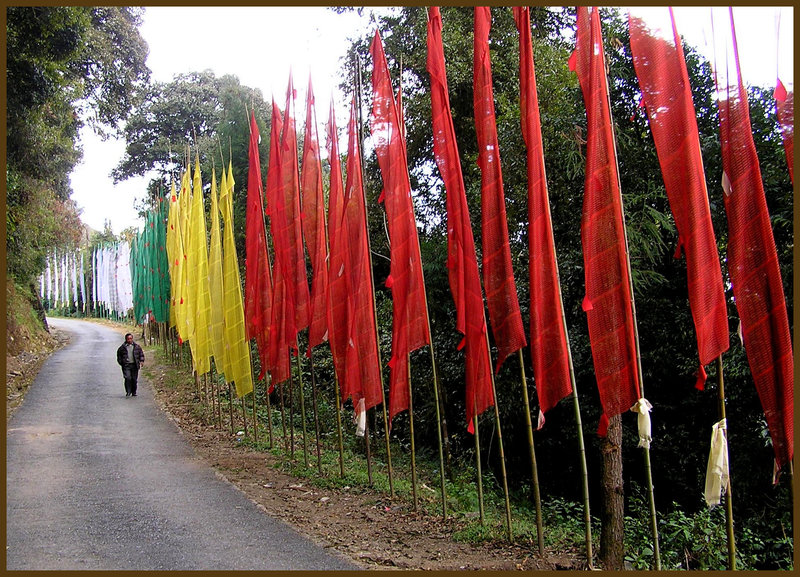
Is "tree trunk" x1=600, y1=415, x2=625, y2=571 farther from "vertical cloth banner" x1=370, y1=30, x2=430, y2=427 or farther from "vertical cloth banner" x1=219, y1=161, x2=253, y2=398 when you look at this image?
"vertical cloth banner" x1=219, y1=161, x2=253, y2=398

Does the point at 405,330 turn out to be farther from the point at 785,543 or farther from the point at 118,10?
the point at 118,10

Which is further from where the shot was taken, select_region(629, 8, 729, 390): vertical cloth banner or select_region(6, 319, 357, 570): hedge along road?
select_region(6, 319, 357, 570): hedge along road

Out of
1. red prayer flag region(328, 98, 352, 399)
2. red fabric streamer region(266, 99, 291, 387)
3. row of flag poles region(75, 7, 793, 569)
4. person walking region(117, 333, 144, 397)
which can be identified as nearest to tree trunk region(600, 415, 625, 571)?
row of flag poles region(75, 7, 793, 569)

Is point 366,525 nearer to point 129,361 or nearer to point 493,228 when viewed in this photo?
point 493,228

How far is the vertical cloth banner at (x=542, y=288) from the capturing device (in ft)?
17.7

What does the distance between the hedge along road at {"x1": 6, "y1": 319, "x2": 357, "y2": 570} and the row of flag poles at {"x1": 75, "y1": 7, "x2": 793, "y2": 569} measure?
4.94 feet

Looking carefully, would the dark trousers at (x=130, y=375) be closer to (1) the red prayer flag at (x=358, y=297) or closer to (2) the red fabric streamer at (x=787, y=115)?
(1) the red prayer flag at (x=358, y=297)

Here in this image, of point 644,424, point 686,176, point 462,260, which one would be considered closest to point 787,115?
point 686,176

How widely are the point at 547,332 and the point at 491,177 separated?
1.45 meters

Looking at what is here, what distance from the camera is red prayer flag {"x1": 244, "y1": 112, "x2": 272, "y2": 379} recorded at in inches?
390

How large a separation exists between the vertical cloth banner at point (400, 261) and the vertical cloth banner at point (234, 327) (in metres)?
3.72

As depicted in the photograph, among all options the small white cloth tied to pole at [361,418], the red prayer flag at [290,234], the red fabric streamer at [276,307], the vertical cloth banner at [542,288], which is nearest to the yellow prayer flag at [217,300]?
the red fabric streamer at [276,307]

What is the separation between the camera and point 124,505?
24.4 feet

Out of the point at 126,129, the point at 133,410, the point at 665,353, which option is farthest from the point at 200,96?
the point at 665,353
